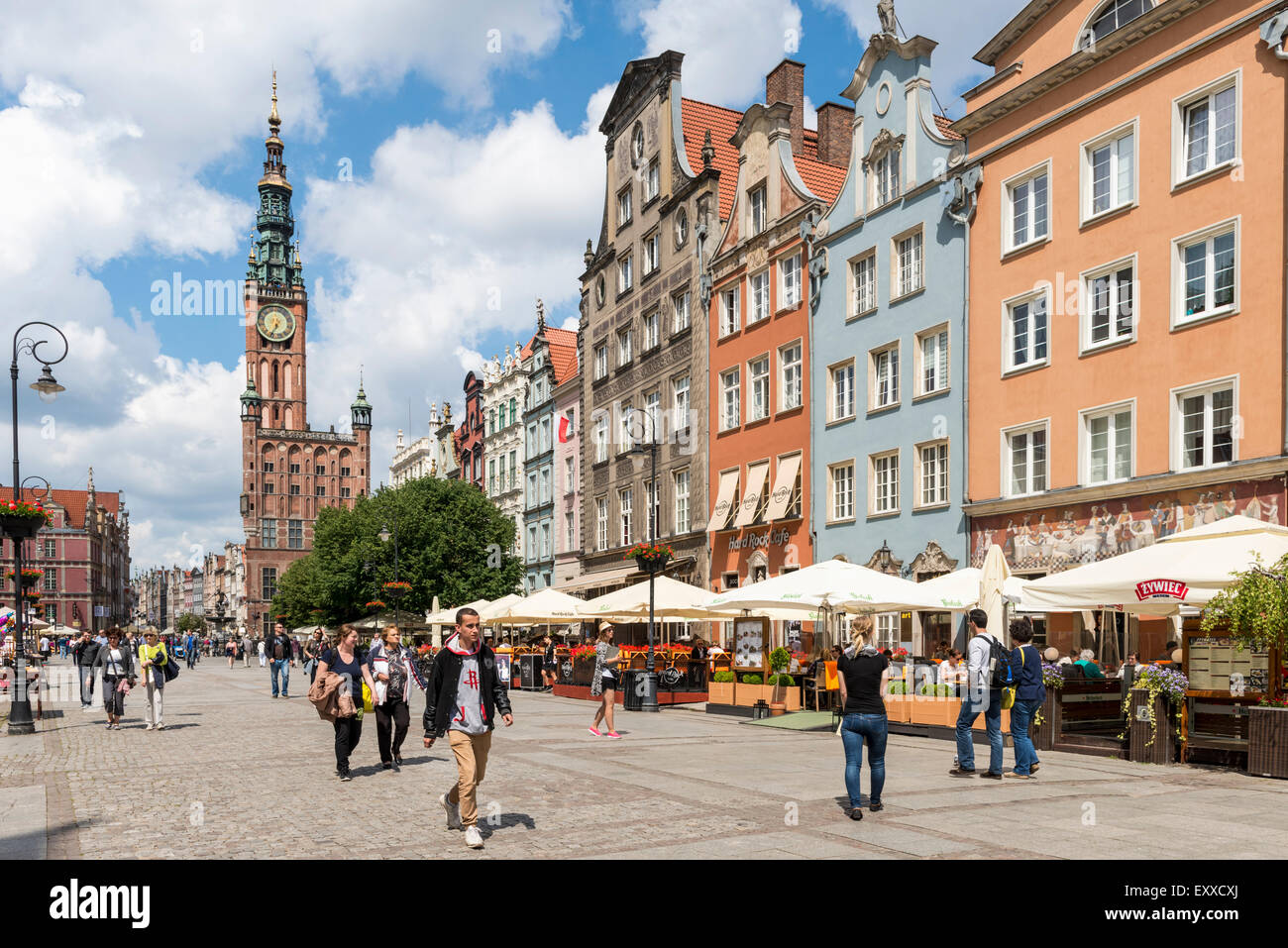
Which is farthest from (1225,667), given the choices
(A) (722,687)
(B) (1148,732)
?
(A) (722,687)

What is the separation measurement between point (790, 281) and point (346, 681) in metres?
24.0

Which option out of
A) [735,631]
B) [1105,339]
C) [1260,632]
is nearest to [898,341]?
[1105,339]

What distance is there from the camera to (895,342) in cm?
2969

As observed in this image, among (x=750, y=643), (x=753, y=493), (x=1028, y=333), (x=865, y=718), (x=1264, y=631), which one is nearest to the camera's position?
(x=865, y=718)

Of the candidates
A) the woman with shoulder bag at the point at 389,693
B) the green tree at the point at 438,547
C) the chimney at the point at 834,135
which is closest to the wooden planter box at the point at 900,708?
the woman with shoulder bag at the point at 389,693

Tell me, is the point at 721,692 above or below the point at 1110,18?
below

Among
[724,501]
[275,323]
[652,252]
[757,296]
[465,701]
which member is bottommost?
[465,701]

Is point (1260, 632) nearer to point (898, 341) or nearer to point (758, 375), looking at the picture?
point (898, 341)

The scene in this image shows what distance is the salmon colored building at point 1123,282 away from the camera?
20281mm

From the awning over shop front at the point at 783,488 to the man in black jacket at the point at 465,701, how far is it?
24418mm

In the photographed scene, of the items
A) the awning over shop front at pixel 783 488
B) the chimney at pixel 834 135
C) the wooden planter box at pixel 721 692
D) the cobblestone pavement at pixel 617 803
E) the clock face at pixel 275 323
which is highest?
the clock face at pixel 275 323

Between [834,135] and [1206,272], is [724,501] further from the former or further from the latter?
[1206,272]

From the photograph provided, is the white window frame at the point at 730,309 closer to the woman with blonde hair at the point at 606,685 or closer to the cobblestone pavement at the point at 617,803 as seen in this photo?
the woman with blonde hair at the point at 606,685

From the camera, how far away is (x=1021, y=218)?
25938mm
